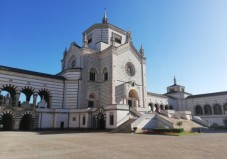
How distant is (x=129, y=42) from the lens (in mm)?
44969

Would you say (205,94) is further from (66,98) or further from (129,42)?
(66,98)

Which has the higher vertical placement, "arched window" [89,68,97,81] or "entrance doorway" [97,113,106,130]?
"arched window" [89,68,97,81]

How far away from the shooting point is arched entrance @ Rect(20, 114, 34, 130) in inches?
1305

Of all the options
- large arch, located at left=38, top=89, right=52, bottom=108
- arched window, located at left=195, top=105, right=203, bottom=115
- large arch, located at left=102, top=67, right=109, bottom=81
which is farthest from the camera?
arched window, located at left=195, top=105, right=203, bottom=115

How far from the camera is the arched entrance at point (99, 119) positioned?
34.4 metres

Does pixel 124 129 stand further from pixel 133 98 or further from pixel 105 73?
pixel 105 73

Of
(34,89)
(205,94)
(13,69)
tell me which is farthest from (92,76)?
(205,94)

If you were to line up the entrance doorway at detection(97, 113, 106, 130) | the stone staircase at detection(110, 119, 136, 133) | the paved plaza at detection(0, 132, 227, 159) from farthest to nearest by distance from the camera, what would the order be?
1. the entrance doorway at detection(97, 113, 106, 130)
2. the stone staircase at detection(110, 119, 136, 133)
3. the paved plaza at detection(0, 132, 227, 159)

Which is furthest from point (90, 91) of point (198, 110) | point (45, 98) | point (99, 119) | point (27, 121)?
point (198, 110)

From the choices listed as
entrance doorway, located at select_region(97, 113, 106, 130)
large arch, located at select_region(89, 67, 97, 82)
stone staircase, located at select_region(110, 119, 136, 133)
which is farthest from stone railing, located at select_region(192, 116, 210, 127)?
large arch, located at select_region(89, 67, 97, 82)

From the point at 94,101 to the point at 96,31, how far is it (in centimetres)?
1834

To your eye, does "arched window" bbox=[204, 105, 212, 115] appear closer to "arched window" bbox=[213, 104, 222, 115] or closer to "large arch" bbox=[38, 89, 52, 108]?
"arched window" bbox=[213, 104, 222, 115]

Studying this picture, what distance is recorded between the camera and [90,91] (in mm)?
39219

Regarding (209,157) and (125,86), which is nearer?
(209,157)
